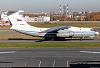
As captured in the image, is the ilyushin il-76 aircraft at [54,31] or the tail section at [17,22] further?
the tail section at [17,22]

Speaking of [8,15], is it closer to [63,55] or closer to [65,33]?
[65,33]

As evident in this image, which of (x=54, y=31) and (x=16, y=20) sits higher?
(x=16, y=20)

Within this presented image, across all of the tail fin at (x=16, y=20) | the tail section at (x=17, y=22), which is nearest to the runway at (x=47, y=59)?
the tail section at (x=17, y=22)

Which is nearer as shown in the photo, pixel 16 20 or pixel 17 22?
pixel 17 22

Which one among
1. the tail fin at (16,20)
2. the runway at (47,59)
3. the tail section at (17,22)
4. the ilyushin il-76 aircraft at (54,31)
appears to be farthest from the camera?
the tail fin at (16,20)

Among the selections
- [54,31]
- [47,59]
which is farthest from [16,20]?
[47,59]

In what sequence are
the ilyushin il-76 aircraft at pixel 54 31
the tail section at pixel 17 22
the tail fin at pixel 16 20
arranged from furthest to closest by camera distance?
the tail fin at pixel 16 20 < the tail section at pixel 17 22 < the ilyushin il-76 aircraft at pixel 54 31

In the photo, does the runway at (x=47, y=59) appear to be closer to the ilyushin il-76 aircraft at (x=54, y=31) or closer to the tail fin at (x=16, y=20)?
the ilyushin il-76 aircraft at (x=54, y=31)

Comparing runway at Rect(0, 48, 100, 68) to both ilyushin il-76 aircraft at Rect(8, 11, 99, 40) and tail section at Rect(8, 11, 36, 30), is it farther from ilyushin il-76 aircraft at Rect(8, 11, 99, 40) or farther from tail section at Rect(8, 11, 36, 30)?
tail section at Rect(8, 11, 36, 30)

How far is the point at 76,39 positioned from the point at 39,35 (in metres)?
8.38

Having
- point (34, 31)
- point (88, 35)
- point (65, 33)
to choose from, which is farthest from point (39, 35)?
point (88, 35)

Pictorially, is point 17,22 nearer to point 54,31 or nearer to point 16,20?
point 16,20

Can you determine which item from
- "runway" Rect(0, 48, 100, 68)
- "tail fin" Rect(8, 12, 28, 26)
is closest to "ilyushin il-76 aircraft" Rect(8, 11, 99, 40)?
"tail fin" Rect(8, 12, 28, 26)

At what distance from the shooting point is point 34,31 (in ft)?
210
